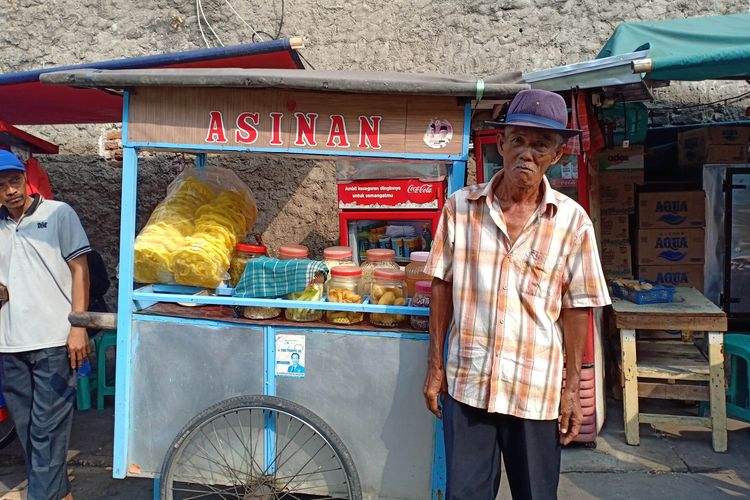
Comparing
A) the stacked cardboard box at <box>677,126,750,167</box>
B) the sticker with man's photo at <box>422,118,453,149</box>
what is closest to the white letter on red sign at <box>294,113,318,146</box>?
the sticker with man's photo at <box>422,118,453,149</box>

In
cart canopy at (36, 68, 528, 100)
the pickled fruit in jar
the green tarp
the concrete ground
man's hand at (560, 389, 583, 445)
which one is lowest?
Answer: the concrete ground

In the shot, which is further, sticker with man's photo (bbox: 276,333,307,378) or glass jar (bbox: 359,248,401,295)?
glass jar (bbox: 359,248,401,295)

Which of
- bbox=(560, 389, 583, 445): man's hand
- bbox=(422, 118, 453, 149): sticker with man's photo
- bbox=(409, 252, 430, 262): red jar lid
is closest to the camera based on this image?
bbox=(560, 389, 583, 445): man's hand

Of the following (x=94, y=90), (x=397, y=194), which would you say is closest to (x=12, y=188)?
(x=94, y=90)

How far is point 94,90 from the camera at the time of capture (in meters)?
3.08

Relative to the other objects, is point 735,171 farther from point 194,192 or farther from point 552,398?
point 194,192

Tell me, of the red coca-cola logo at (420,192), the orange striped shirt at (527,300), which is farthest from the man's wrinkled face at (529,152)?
the red coca-cola logo at (420,192)

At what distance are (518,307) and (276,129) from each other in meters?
1.26

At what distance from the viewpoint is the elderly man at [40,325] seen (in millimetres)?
2830

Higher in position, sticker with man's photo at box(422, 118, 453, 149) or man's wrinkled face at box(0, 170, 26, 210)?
sticker with man's photo at box(422, 118, 453, 149)

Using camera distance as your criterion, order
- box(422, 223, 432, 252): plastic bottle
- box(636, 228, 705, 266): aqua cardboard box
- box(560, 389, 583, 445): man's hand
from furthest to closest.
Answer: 1. box(636, 228, 705, 266): aqua cardboard box
2. box(422, 223, 432, 252): plastic bottle
3. box(560, 389, 583, 445): man's hand

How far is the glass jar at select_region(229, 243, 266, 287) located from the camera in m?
2.87

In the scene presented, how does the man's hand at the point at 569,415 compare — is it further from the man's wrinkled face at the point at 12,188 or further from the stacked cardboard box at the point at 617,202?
the stacked cardboard box at the point at 617,202

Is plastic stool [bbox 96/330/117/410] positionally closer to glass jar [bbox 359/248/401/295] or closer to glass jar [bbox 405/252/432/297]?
glass jar [bbox 359/248/401/295]
